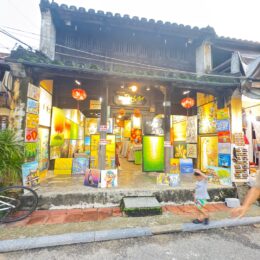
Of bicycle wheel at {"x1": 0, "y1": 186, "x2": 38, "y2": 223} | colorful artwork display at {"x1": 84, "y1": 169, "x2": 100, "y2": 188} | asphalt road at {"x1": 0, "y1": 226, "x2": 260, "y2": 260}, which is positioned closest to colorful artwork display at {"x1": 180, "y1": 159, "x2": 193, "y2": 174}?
asphalt road at {"x1": 0, "y1": 226, "x2": 260, "y2": 260}

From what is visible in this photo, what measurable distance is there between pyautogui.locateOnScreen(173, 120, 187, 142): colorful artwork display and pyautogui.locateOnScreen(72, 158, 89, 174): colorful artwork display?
588cm

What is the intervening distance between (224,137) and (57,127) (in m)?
7.98

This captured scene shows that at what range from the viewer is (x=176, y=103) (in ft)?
31.6

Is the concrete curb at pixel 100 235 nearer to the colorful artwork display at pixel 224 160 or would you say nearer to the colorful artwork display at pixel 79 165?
the colorful artwork display at pixel 224 160

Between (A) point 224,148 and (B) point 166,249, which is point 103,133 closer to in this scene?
(B) point 166,249

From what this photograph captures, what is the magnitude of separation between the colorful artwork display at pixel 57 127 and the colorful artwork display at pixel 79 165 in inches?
57.6

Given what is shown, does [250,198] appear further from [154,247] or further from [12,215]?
[12,215]

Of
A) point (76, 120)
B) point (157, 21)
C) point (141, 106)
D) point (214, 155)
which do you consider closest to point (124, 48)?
point (157, 21)

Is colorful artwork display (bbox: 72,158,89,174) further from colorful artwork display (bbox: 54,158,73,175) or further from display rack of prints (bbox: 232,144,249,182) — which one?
display rack of prints (bbox: 232,144,249,182)

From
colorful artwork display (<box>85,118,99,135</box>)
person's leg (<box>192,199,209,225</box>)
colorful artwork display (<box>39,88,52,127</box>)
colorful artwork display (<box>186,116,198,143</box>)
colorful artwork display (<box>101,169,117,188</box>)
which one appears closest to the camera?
person's leg (<box>192,199,209,225</box>)

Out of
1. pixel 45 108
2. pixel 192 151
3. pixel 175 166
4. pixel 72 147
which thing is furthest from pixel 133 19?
pixel 72 147

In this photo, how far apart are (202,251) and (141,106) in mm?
8273

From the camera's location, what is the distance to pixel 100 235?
3.80 metres

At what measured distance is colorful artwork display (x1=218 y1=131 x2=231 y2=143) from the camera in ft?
21.6
